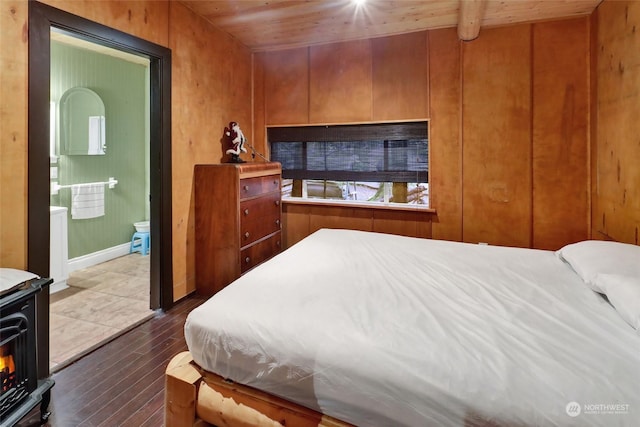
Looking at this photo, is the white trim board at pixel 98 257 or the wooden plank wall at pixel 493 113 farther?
the white trim board at pixel 98 257

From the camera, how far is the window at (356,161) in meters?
3.77

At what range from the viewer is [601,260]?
179 cm

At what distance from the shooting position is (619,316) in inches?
55.7

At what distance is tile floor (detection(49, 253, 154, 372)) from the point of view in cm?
244

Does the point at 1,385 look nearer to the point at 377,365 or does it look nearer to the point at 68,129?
the point at 377,365

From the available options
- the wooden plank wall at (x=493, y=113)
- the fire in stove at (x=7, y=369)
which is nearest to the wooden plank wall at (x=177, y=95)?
the fire in stove at (x=7, y=369)

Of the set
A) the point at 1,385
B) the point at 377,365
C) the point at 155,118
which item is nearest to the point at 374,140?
the point at 155,118

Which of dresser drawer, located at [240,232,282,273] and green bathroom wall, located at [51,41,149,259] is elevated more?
green bathroom wall, located at [51,41,149,259]

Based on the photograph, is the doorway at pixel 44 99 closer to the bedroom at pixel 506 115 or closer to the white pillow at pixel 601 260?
the bedroom at pixel 506 115

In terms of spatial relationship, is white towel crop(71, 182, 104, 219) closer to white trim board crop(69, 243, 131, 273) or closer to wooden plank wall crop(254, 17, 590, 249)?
white trim board crop(69, 243, 131, 273)

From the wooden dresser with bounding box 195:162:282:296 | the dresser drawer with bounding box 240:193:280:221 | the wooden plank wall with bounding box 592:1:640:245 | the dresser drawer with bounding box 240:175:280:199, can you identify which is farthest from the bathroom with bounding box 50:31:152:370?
the wooden plank wall with bounding box 592:1:640:245

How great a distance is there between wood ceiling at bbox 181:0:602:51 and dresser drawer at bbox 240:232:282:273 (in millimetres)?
2184

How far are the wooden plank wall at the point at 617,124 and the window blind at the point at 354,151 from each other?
1.47 meters

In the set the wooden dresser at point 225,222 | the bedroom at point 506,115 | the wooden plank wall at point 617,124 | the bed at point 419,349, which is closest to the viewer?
the bed at point 419,349
